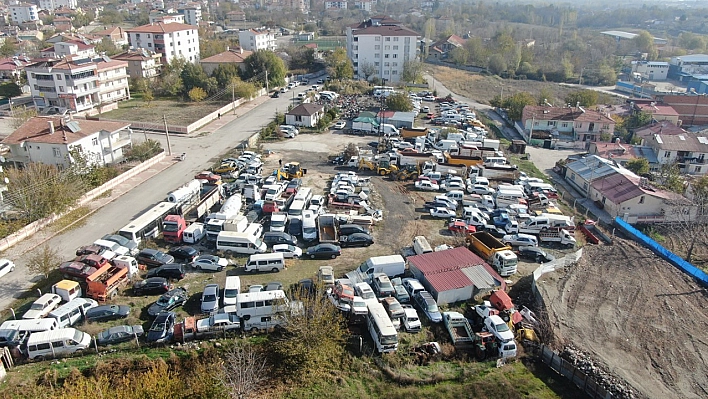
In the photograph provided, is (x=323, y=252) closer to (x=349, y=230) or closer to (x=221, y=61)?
(x=349, y=230)

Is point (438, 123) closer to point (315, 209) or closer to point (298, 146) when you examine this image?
point (298, 146)

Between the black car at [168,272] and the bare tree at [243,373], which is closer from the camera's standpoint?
the bare tree at [243,373]

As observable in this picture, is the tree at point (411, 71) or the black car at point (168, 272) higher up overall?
the tree at point (411, 71)

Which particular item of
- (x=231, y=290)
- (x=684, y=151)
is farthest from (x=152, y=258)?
(x=684, y=151)

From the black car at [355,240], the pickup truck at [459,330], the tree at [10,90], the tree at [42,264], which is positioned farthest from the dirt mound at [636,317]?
the tree at [10,90]

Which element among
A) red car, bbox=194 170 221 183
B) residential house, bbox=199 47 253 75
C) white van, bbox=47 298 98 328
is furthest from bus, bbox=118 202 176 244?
residential house, bbox=199 47 253 75

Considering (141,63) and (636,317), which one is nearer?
(636,317)

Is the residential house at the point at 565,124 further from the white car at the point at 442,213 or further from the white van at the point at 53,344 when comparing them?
the white van at the point at 53,344
